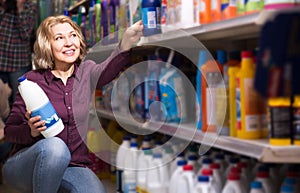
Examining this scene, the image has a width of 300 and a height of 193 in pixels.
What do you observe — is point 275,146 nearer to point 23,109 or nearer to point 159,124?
point 159,124

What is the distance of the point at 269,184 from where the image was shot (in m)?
1.76

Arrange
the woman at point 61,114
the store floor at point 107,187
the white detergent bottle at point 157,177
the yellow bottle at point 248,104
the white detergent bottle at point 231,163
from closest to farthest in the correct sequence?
the yellow bottle at point 248,104
the white detergent bottle at point 231,163
the woman at point 61,114
the white detergent bottle at point 157,177
the store floor at point 107,187

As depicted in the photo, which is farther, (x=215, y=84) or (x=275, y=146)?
(x=215, y=84)

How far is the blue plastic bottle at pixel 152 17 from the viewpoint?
234 centimetres

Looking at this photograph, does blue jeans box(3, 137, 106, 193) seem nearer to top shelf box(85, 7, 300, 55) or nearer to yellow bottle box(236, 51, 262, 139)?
top shelf box(85, 7, 300, 55)

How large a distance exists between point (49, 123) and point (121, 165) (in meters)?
0.92

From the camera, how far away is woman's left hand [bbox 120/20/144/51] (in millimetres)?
2375

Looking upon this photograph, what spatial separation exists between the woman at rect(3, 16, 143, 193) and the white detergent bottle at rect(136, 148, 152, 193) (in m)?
0.36

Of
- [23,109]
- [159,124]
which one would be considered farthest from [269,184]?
[23,109]

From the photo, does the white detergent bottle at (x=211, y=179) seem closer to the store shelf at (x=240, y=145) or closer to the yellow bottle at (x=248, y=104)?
the store shelf at (x=240, y=145)

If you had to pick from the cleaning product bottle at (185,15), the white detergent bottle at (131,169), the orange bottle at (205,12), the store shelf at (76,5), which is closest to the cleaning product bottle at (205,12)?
the orange bottle at (205,12)

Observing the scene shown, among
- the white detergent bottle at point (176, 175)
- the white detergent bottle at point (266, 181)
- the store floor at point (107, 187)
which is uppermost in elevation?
the white detergent bottle at point (266, 181)

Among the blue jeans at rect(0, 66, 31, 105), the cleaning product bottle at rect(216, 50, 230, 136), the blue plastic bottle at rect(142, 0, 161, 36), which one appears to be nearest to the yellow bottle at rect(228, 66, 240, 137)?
the cleaning product bottle at rect(216, 50, 230, 136)

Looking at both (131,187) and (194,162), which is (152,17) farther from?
(131,187)
